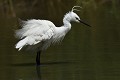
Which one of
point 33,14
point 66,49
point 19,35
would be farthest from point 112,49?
point 33,14

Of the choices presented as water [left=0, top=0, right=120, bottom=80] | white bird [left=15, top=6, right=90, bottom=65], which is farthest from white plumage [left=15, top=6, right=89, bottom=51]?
water [left=0, top=0, right=120, bottom=80]

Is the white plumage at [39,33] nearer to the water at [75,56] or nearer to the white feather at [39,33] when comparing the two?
the white feather at [39,33]

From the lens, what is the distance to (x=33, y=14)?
88.2ft

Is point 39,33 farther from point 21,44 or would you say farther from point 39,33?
point 21,44

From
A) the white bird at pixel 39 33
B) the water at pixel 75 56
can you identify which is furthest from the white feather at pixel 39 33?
the water at pixel 75 56

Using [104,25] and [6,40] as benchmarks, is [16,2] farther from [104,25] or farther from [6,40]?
[6,40]

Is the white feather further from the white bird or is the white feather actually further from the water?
the water

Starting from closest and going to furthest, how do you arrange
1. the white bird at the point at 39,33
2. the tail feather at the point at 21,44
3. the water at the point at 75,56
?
the water at the point at 75,56
the tail feather at the point at 21,44
the white bird at the point at 39,33

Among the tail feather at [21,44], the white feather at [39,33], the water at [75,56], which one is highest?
the white feather at [39,33]

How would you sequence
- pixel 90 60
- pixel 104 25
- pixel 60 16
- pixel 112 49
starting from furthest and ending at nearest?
pixel 60 16
pixel 104 25
pixel 112 49
pixel 90 60

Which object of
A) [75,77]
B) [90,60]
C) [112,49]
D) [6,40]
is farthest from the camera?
[6,40]

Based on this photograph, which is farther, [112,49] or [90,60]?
[112,49]

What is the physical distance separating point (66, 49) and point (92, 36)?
→ 230 cm

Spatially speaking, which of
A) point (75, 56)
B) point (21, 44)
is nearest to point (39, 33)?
point (21, 44)
